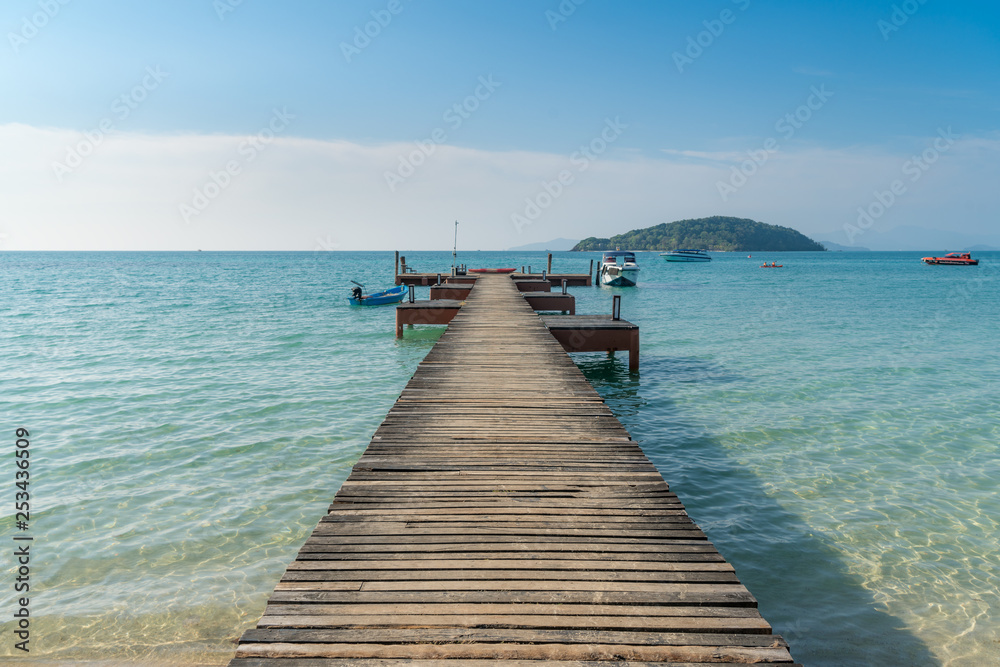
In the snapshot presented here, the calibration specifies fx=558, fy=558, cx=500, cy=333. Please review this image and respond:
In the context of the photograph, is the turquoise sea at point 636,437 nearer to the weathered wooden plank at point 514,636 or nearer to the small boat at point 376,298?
the weathered wooden plank at point 514,636

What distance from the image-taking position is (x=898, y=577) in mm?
5656

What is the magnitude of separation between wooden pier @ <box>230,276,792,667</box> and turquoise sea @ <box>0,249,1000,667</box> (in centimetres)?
177

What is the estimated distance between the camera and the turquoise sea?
4984mm

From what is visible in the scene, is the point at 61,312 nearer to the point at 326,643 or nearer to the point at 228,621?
the point at 228,621

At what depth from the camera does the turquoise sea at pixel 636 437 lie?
498cm

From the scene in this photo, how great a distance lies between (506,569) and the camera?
137 inches

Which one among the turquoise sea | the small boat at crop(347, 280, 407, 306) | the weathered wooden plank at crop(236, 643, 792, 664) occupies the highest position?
the weathered wooden plank at crop(236, 643, 792, 664)

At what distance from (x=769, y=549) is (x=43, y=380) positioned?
16.7m

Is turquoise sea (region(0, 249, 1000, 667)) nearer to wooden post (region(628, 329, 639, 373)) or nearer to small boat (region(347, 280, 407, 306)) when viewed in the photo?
wooden post (region(628, 329, 639, 373))

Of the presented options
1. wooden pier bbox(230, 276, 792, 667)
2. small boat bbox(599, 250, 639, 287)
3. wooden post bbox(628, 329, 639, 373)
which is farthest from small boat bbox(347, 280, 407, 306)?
wooden pier bbox(230, 276, 792, 667)

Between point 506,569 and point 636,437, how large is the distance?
6.80 meters

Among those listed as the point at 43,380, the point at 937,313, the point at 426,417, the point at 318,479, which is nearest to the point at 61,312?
the point at 43,380

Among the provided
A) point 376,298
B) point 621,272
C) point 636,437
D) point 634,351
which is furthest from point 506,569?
point 621,272

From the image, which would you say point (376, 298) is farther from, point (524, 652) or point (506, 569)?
point (524, 652)
